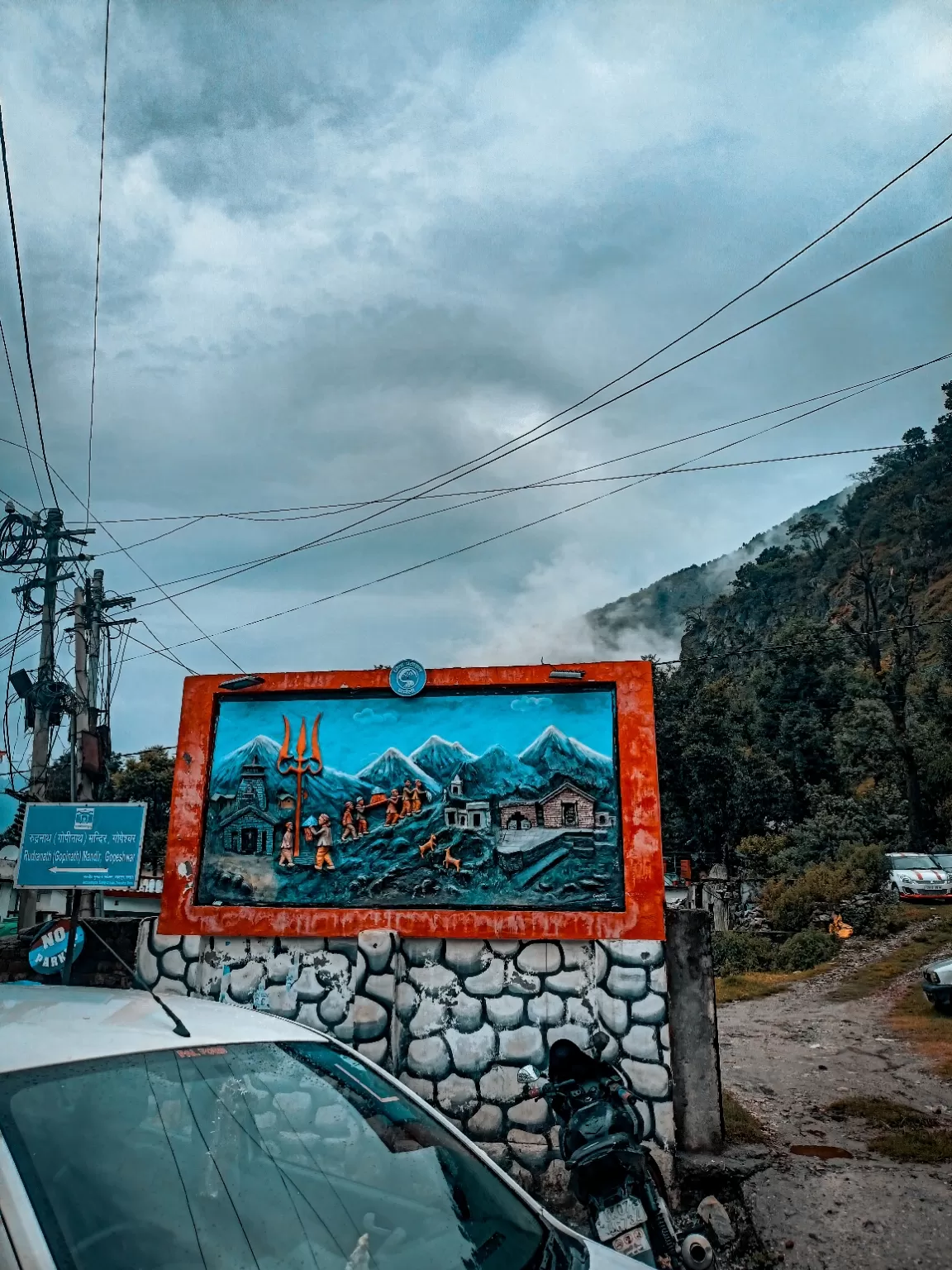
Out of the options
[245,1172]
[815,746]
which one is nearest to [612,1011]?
[245,1172]

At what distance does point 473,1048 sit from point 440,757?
231cm

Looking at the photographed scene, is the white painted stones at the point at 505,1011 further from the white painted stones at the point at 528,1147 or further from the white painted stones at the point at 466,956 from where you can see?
the white painted stones at the point at 528,1147

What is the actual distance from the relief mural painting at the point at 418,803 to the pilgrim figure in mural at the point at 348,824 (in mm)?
10

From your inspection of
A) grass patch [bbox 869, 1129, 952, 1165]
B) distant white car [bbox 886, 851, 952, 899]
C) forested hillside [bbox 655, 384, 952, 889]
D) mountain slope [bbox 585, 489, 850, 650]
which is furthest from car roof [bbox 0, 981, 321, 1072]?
mountain slope [bbox 585, 489, 850, 650]

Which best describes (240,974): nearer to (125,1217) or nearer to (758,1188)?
(758,1188)

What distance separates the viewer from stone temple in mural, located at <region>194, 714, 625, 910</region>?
6.68 meters

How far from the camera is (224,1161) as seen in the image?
227cm

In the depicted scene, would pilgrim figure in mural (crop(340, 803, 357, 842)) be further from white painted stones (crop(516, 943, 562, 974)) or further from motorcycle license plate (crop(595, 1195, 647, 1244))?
motorcycle license plate (crop(595, 1195, 647, 1244))

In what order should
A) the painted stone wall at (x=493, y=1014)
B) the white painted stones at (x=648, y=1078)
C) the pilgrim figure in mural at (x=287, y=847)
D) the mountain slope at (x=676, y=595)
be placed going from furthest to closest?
1. the mountain slope at (x=676, y=595)
2. the pilgrim figure in mural at (x=287, y=847)
3. the painted stone wall at (x=493, y=1014)
4. the white painted stones at (x=648, y=1078)

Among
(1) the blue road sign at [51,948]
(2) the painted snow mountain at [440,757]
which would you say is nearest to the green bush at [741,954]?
(2) the painted snow mountain at [440,757]

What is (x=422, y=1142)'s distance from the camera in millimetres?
2695

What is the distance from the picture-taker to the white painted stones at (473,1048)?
6324 millimetres

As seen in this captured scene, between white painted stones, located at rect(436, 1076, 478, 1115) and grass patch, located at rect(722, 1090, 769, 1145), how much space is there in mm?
2074

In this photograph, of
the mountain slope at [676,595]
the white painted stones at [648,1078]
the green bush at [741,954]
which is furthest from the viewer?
the mountain slope at [676,595]
